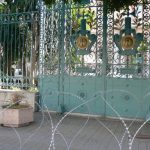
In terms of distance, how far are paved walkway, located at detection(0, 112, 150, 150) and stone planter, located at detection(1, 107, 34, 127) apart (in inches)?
5.9

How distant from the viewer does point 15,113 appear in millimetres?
8594

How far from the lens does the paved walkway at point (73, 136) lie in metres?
6.92

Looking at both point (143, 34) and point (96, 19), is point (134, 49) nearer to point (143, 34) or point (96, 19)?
point (143, 34)

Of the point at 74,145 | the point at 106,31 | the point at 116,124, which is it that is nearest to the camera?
the point at 74,145

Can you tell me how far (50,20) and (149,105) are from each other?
350 cm

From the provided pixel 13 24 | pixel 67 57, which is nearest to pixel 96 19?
pixel 67 57

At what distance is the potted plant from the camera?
862 cm

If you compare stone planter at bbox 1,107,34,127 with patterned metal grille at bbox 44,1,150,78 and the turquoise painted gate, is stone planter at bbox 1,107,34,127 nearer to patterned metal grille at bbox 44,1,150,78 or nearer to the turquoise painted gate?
the turquoise painted gate

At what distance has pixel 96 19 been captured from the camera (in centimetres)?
988

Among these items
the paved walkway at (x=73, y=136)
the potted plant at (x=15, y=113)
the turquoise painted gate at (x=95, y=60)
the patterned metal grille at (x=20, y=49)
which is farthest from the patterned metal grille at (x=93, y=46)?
the potted plant at (x=15, y=113)

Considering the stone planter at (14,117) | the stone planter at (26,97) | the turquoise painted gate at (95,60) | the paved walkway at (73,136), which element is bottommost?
the paved walkway at (73,136)

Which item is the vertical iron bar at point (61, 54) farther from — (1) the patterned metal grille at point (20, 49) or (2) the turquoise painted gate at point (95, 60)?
(1) the patterned metal grille at point (20, 49)

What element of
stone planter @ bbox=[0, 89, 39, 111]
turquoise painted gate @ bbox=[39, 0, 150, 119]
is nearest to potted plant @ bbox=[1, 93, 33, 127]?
turquoise painted gate @ bbox=[39, 0, 150, 119]

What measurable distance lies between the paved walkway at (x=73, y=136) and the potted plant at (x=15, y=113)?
0.54 ft
